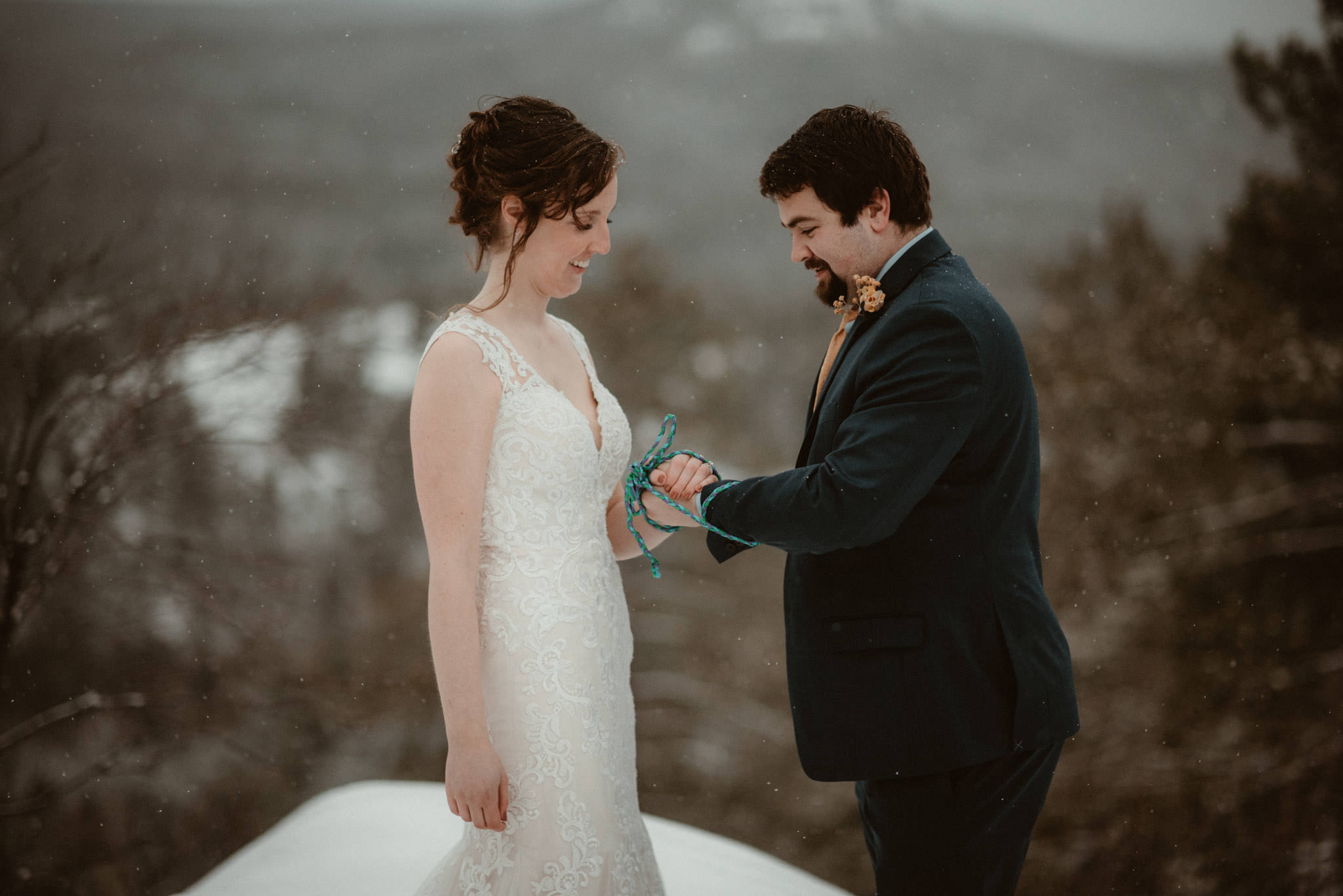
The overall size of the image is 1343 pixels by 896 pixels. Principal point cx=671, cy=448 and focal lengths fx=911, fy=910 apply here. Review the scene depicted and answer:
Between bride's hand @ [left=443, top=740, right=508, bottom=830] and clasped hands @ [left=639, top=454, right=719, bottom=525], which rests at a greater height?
clasped hands @ [left=639, top=454, right=719, bottom=525]

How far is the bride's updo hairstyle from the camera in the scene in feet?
5.14

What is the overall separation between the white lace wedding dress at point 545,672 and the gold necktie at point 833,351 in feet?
1.44

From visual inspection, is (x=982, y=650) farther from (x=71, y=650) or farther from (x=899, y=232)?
(x=71, y=650)

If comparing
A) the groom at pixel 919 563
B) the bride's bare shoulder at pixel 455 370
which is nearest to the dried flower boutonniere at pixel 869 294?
the groom at pixel 919 563

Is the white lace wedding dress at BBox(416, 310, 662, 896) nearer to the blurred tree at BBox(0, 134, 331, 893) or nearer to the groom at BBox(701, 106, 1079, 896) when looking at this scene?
the groom at BBox(701, 106, 1079, 896)

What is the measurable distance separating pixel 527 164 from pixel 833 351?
660 millimetres

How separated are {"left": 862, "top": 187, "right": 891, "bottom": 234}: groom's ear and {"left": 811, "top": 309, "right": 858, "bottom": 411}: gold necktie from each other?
15cm

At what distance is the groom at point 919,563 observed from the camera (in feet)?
4.67

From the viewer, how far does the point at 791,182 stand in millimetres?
1626

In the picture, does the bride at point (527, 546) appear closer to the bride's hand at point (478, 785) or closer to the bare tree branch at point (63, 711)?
the bride's hand at point (478, 785)

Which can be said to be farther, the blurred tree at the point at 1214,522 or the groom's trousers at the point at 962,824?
the blurred tree at the point at 1214,522

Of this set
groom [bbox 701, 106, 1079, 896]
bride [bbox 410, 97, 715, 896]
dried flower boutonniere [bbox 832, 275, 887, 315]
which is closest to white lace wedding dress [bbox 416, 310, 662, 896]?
bride [bbox 410, 97, 715, 896]

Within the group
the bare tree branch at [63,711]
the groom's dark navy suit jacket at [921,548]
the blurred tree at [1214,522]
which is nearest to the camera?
the groom's dark navy suit jacket at [921,548]

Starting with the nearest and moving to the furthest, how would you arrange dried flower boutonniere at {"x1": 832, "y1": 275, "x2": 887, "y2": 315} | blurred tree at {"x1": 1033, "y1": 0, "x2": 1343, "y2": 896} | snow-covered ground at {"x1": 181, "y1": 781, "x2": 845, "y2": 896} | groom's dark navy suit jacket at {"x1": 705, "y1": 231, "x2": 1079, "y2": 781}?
groom's dark navy suit jacket at {"x1": 705, "y1": 231, "x2": 1079, "y2": 781}
dried flower boutonniere at {"x1": 832, "y1": 275, "x2": 887, "y2": 315}
snow-covered ground at {"x1": 181, "y1": 781, "x2": 845, "y2": 896}
blurred tree at {"x1": 1033, "y1": 0, "x2": 1343, "y2": 896}
